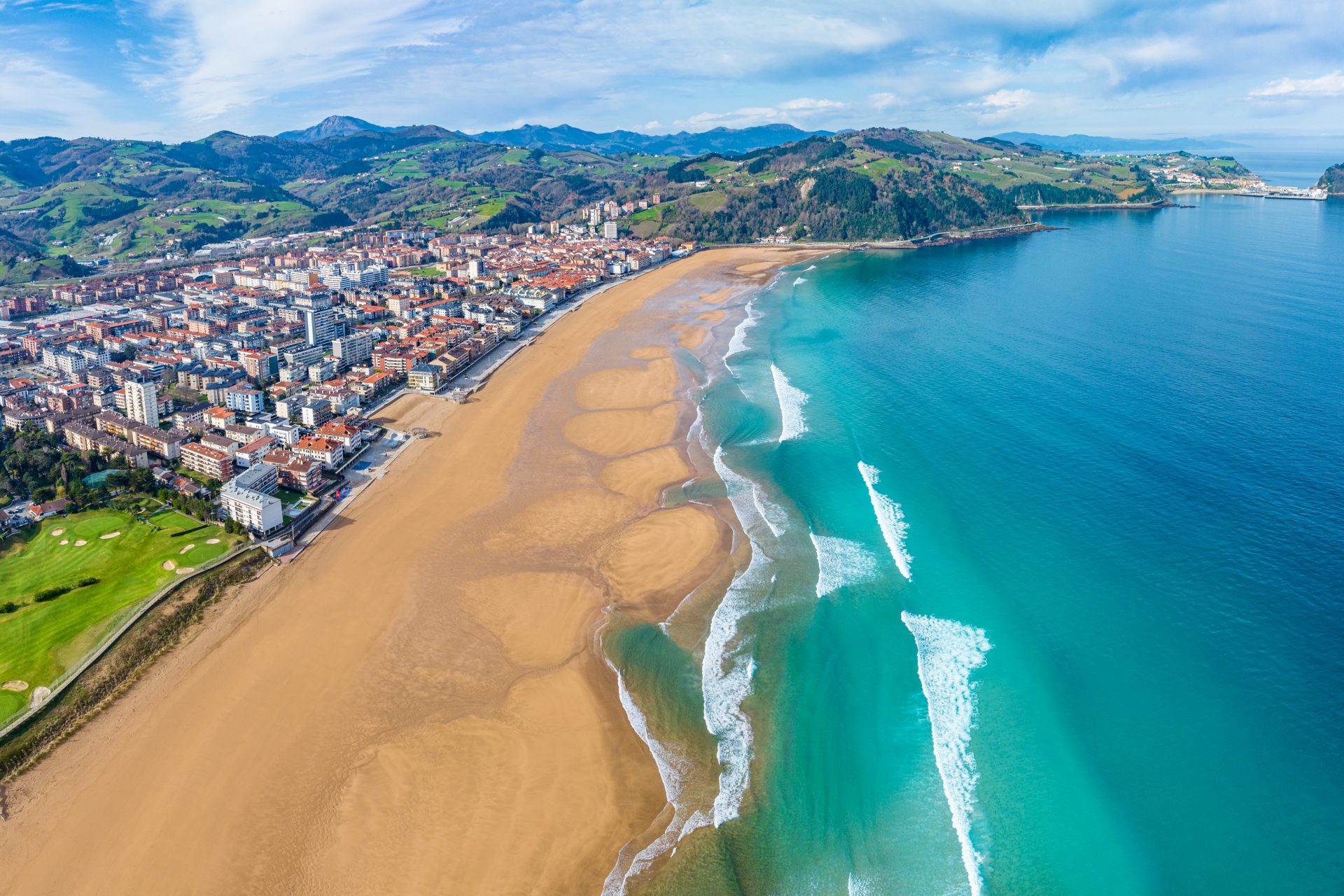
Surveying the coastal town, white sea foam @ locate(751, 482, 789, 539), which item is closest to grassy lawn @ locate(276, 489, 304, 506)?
the coastal town

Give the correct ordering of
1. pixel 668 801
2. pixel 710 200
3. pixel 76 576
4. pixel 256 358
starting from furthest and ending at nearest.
A: 1. pixel 710 200
2. pixel 256 358
3. pixel 76 576
4. pixel 668 801

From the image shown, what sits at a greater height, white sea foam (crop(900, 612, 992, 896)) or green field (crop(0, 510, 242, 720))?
green field (crop(0, 510, 242, 720))

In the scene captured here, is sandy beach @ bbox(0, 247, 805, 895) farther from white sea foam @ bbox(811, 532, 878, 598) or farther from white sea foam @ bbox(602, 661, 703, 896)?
white sea foam @ bbox(811, 532, 878, 598)

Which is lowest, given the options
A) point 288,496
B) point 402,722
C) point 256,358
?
point 402,722

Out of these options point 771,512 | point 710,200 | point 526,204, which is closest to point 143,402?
point 771,512

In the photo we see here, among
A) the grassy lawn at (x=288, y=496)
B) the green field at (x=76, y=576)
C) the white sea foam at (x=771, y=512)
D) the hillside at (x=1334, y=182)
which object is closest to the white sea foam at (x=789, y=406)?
the white sea foam at (x=771, y=512)

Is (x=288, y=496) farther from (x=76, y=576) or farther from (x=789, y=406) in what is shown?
(x=789, y=406)
